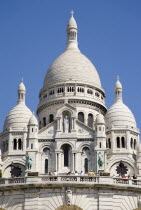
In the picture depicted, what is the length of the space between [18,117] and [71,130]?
43.1ft

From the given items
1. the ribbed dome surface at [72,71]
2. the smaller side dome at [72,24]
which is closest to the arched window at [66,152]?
the ribbed dome surface at [72,71]

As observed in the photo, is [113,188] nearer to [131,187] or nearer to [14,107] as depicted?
[131,187]

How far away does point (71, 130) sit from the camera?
95875 mm

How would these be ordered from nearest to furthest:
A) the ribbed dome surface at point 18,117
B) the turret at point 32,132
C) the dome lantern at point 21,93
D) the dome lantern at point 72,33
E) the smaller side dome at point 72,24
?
the turret at point 32,132
the ribbed dome surface at point 18,117
the dome lantern at point 21,93
the dome lantern at point 72,33
the smaller side dome at point 72,24

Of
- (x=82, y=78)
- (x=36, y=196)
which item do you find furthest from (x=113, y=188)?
(x=82, y=78)

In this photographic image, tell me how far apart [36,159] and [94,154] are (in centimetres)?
844

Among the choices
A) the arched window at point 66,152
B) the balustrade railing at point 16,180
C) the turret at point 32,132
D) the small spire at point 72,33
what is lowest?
the balustrade railing at point 16,180

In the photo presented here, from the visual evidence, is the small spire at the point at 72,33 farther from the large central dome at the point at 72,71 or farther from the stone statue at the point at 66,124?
the stone statue at the point at 66,124

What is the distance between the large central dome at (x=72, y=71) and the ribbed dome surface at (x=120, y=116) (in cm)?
726

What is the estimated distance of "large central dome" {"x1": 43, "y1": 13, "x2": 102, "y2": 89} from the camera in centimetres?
10888

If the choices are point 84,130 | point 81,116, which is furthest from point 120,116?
point 84,130

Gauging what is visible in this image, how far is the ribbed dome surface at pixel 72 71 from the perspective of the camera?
109 meters

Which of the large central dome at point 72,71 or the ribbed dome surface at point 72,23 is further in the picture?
the ribbed dome surface at point 72,23

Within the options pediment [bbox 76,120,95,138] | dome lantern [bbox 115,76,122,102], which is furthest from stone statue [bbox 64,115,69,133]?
dome lantern [bbox 115,76,122,102]
